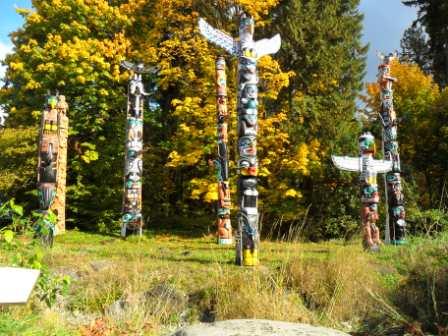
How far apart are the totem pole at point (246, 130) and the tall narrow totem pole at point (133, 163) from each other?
5.96m

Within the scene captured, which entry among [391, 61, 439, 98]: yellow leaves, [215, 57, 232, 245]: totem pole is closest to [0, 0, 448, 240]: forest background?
[391, 61, 439, 98]: yellow leaves

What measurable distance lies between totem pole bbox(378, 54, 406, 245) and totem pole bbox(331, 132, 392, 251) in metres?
1.95

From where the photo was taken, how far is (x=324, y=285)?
6840 millimetres

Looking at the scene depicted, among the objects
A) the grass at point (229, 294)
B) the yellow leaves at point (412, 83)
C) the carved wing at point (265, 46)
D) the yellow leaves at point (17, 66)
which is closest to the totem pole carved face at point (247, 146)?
the carved wing at point (265, 46)

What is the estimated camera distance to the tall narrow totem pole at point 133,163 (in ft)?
48.2

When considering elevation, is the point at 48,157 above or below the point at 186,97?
Result: below

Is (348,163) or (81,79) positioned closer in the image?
(348,163)

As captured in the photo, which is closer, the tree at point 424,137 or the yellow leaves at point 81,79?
the yellow leaves at point 81,79

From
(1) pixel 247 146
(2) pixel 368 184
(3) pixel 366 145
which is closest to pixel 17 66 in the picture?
(1) pixel 247 146

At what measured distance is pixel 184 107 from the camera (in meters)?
16.7

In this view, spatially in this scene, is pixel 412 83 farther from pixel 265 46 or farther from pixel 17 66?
pixel 17 66

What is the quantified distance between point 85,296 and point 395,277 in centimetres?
454

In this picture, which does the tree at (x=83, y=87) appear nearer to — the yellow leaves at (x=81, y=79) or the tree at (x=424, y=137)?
the yellow leaves at (x=81, y=79)

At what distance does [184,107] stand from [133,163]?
2.84 meters
